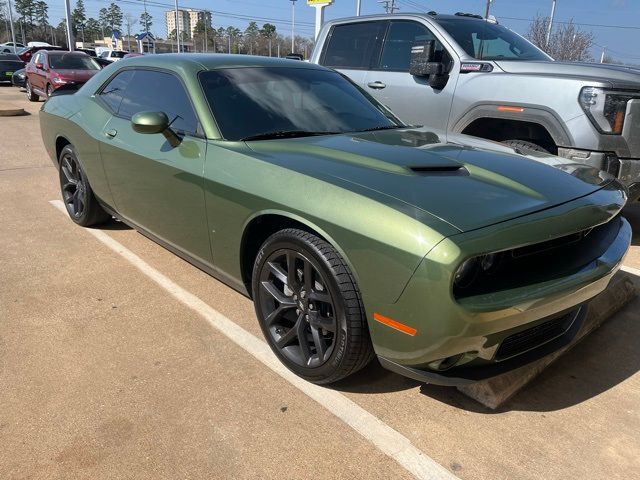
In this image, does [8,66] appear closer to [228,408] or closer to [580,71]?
[580,71]

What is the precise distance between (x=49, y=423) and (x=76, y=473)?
38 centimetres

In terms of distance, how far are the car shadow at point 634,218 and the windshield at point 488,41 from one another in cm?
194

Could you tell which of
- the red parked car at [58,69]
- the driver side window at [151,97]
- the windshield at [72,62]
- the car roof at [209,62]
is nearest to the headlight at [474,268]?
the driver side window at [151,97]

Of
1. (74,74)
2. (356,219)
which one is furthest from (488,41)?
(74,74)

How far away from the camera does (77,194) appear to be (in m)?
4.84

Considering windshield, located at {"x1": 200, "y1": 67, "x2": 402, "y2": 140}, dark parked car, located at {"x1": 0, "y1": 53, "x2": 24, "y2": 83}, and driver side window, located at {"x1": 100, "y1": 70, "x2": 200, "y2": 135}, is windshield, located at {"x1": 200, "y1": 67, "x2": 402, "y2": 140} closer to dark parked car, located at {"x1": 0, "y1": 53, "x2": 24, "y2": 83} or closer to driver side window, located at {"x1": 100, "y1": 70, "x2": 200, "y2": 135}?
driver side window, located at {"x1": 100, "y1": 70, "x2": 200, "y2": 135}

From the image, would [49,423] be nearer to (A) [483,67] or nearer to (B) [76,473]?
(B) [76,473]

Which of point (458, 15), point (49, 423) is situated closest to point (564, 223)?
point (49, 423)

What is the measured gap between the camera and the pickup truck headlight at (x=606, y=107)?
13.9ft

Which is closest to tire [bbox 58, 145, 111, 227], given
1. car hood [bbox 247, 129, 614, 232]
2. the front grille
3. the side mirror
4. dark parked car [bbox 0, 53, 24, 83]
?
the side mirror

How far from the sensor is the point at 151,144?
344cm

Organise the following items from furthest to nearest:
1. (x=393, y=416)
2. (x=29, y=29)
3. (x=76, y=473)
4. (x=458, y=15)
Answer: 1. (x=29, y=29)
2. (x=458, y=15)
3. (x=393, y=416)
4. (x=76, y=473)

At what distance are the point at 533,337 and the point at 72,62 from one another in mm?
16589

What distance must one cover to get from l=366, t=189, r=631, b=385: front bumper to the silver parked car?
5.54 feet
